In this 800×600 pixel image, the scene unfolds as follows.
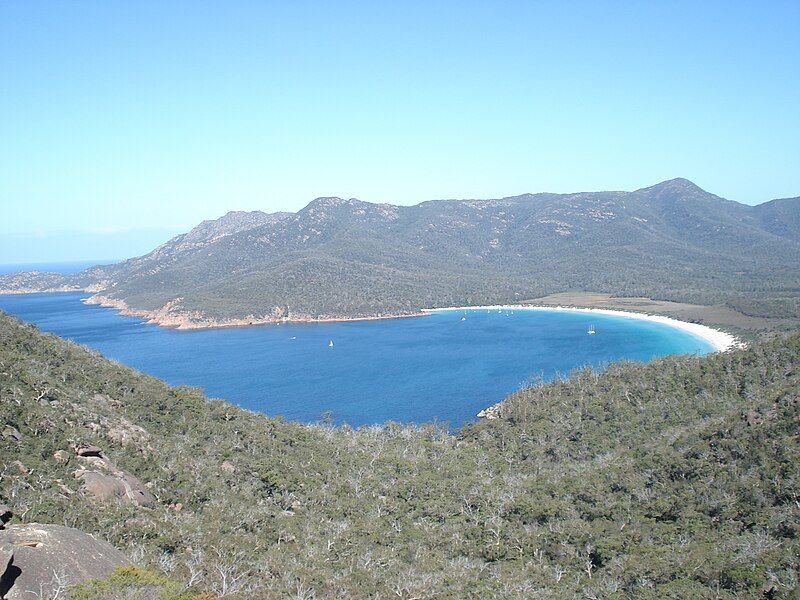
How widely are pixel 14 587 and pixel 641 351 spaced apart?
108489 millimetres

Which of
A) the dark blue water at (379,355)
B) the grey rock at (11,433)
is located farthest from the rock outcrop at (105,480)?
the dark blue water at (379,355)

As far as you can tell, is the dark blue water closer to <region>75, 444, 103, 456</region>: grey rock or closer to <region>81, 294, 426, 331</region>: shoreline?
<region>81, 294, 426, 331</region>: shoreline

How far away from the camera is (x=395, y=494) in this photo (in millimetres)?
38344

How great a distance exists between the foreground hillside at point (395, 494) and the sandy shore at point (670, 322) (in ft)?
214

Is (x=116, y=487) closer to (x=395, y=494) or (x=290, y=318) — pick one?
(x=395, y=494)

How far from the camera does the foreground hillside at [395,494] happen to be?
25.4 metres

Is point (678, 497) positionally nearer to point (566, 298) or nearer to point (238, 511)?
point (238, 511)

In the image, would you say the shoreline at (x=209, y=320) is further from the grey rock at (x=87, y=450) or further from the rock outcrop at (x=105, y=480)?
the rock outcrop at (x=105, y=480)

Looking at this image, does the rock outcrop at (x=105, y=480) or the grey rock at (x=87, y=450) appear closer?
the rock outcrop at (x=105, y=480)

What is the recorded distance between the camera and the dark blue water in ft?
275

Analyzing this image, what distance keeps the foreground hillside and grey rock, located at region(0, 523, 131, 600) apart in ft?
4.00

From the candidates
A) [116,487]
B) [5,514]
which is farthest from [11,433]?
[5,514]

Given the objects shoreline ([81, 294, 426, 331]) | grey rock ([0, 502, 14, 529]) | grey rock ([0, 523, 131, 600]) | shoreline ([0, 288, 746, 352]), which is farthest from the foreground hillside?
shoreline ([81, 294, 426, 331])

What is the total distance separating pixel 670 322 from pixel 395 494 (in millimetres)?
122508
